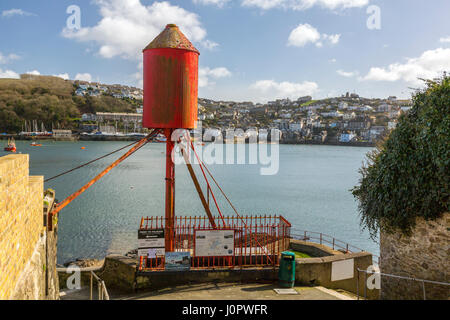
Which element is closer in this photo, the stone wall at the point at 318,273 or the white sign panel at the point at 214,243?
the stone wall at the point at 318,273

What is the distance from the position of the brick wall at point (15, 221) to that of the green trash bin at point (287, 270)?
565cm

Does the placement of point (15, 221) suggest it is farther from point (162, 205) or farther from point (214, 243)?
point (162, 205)

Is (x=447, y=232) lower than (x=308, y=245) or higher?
higher

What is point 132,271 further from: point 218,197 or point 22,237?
point 218,197

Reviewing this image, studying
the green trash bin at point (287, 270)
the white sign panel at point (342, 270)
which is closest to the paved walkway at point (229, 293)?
the green trash bin at point (287, 270)

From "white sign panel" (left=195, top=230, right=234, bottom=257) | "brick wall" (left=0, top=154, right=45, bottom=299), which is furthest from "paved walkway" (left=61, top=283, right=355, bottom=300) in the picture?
"brick wall" (left=0, top=154, right=45, bottom=299)

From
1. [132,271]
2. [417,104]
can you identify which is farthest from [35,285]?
[417,104]

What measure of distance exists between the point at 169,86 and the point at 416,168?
6.48 m

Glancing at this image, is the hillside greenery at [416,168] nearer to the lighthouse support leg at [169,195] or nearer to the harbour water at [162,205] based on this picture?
the lighthouse support leg at [169,195]

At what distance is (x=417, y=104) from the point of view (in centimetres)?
967

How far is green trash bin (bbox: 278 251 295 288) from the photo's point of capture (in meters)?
9.37

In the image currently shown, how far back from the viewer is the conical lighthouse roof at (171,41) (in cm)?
1027

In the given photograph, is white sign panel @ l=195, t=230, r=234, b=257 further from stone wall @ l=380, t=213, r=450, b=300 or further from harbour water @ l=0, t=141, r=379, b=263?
harbour water @ l=0, t=141, r=379, b=263

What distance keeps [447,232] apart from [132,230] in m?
25.2
